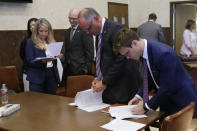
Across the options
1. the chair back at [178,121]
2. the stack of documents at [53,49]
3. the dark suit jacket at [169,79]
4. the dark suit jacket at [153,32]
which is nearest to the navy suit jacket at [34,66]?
the stack of documents at [53,49]

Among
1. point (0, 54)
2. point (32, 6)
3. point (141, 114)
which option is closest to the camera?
point (141, 114)

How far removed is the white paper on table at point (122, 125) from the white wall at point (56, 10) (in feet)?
10.3

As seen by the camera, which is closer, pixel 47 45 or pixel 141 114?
pixel 141 114

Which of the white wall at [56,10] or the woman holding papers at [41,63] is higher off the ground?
the white wall at [56,10]

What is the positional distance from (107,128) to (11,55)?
10.5 ft

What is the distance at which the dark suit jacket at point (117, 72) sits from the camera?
8.35ft

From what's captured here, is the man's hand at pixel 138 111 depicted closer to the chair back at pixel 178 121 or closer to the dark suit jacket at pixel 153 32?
the chair back at pixel 178 121

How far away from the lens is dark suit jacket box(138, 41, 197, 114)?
1943 millimetres

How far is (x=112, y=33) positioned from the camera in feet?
8.48

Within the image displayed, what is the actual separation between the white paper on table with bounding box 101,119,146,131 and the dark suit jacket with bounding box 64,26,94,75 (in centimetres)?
211

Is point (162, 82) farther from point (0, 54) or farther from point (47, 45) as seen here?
point (0, 54)

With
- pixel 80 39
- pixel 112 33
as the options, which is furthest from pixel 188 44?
pixel 112 33

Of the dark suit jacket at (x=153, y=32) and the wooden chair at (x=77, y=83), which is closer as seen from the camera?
the wooden chair at (x=77, y=83)

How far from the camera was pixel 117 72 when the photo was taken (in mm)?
2521
